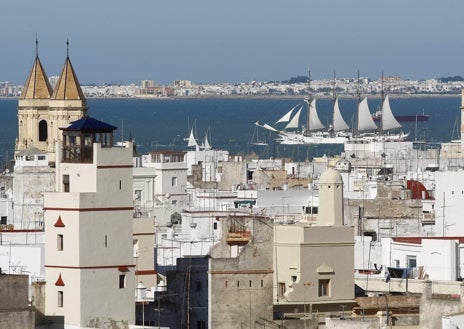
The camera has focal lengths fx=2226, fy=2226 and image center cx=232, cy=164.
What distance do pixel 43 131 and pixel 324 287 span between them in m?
37.1

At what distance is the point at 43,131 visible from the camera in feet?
235

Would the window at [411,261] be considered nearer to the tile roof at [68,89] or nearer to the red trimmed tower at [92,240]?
the red trimmed tower at [92,240]

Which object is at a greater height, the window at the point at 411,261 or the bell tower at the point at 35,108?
the bell tower at the point at 35,108

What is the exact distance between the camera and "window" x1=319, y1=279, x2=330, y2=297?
35.2 metres

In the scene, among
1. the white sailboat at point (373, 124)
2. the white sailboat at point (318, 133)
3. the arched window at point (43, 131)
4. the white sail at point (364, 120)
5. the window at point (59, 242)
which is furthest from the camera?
the white sailboat at point (318, 133)

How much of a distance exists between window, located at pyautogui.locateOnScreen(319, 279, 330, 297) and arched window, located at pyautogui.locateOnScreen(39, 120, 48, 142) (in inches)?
1448

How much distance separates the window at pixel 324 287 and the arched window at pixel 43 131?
36.8m

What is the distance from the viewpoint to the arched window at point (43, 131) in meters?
71.4

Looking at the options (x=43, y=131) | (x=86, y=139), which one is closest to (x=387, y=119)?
(x=43, y=131)

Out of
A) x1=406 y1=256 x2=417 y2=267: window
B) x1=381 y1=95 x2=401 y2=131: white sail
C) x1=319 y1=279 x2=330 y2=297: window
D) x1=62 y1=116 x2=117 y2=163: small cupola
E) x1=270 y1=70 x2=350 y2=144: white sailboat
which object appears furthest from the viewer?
x1=270 y1=70 x2=350 y2=144: white sailboat

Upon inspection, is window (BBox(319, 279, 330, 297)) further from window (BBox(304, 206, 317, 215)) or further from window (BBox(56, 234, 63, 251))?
window (BBox(304, 206, 317, 215))

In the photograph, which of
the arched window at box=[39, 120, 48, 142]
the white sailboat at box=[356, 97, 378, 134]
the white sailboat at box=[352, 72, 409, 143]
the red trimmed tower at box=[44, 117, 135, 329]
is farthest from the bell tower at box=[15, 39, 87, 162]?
the white sailboat at box=[356, 97, 378, 134]

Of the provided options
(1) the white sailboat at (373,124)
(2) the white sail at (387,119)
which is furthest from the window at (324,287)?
(2) the white sail at (387,119)

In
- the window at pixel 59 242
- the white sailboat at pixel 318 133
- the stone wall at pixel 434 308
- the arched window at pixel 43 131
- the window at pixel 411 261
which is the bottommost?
the stone wall at pixel 434 308
